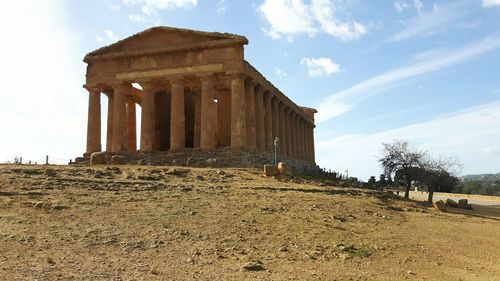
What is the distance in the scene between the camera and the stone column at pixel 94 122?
4325cm

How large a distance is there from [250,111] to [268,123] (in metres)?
6.03

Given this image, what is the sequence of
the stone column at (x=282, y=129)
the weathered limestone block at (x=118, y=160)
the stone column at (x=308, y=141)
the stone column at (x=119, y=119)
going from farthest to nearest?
1. the stone column at (x=308, y=141)
2. the stone column at (x=282, y=129)
3. the stone column at (x=119, y=119)
4. the weathered limestone block at (x=118, y=160)

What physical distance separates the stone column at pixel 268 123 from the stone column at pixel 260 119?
1.42 meters

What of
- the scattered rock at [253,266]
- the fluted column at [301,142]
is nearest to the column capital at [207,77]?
the fluted column at [301,142]

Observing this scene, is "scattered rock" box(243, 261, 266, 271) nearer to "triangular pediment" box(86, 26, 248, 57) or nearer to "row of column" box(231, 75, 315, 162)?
"row of column" box(231, 75, 315, 162)

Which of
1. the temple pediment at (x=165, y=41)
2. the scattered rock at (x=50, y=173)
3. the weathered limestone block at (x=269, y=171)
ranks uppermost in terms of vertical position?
the temple pediment at (x=165, y=41)

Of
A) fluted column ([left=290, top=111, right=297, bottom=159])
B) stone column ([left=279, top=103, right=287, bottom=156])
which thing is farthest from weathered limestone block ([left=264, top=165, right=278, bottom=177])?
fluted column ([left=290, top=111, right=297, bottom=159])

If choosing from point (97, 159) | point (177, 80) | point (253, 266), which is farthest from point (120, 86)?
point (253, 266)

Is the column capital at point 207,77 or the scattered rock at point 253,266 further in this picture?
the column capital at point 207,77

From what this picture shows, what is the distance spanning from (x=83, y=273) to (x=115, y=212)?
571 centimetres

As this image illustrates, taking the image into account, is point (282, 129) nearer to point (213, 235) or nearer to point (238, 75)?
point (238, 75)

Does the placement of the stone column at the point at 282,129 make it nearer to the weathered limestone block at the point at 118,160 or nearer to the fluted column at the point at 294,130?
the fluted column at the point at 294,130

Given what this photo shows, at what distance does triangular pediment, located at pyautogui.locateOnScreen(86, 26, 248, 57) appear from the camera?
129 ft

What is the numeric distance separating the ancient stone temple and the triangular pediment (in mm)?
83
